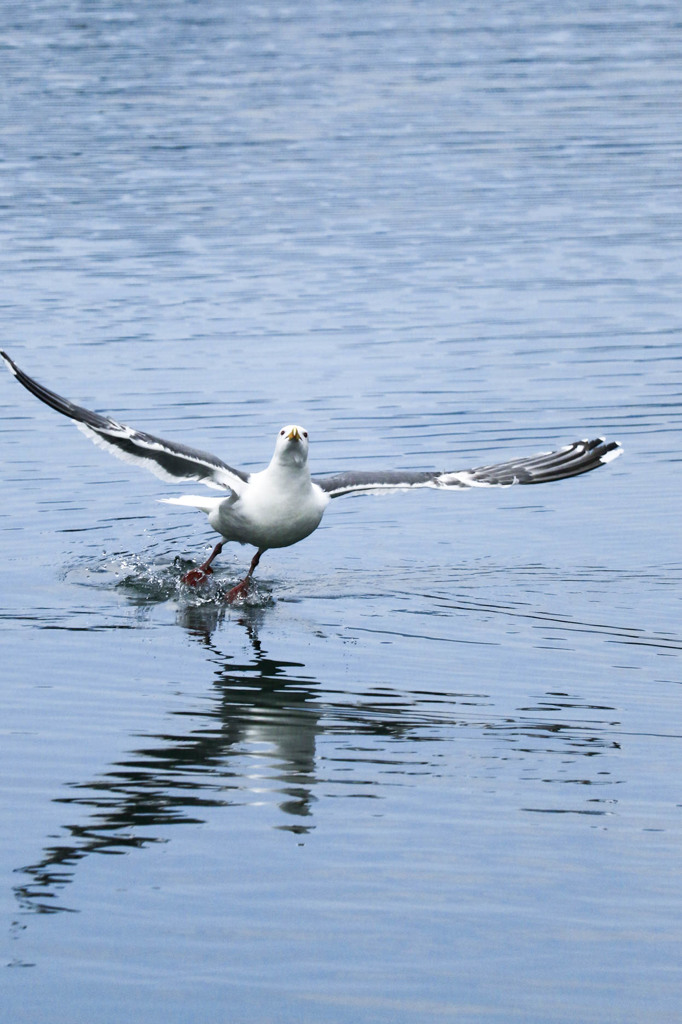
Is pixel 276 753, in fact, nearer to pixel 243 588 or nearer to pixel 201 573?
pixel 243 588

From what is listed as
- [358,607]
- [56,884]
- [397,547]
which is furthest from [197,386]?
[56,884]

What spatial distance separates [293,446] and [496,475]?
2.18 meters

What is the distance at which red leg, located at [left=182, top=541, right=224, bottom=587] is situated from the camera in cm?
1788

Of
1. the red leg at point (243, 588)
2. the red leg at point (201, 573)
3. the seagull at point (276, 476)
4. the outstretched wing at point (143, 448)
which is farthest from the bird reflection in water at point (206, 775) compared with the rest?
the red leg at point (201, 573)

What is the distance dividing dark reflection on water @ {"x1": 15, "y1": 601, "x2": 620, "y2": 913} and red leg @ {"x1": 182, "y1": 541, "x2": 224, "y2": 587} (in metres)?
3.00

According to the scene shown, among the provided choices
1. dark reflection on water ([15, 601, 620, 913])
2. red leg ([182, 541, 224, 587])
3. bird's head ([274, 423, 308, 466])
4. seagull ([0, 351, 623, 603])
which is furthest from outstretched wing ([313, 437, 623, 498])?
dark reflection on water ([15, 601, 620, 913])

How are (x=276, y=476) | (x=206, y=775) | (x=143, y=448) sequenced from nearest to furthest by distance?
(x=206, y=775), (x=143, y=448), (x=276, y=476)

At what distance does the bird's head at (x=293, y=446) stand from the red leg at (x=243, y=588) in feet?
4.84

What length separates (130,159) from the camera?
4391 cm

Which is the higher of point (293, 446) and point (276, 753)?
point (293, 446)

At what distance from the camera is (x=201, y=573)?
1802 centimetres

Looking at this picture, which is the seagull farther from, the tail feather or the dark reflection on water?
the dark reflection on water

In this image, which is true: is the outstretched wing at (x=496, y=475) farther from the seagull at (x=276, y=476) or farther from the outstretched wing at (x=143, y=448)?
the outstretched wing at (x=143, y=448)

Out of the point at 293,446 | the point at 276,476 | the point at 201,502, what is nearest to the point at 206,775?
the point at 293,446
